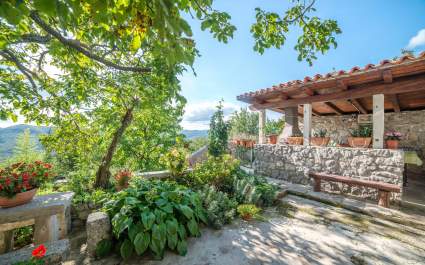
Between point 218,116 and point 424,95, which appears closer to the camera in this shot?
point 424,95

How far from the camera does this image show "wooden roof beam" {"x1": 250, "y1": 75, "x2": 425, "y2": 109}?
348cm

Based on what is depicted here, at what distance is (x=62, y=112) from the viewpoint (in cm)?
366

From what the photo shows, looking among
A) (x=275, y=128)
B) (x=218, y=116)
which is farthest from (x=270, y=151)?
(x=275, y=128)

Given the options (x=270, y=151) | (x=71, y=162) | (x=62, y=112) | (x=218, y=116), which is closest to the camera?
(x=62, y=112)

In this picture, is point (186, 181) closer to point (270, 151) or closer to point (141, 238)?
point (141, 238)

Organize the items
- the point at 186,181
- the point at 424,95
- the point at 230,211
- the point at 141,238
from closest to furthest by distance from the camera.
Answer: the point at 141,238
the point at 230,211
the point at 186,181
the point at 424,95

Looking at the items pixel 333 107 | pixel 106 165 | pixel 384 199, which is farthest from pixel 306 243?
pixel 333 107

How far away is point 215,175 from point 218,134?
3703mm

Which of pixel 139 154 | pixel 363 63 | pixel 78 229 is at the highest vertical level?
pixel 363 63

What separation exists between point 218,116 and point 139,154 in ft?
12.3

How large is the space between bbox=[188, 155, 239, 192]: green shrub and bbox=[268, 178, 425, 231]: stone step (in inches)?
55.9

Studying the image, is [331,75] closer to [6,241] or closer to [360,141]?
[360,141]

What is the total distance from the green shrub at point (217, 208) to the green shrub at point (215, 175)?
0.56m

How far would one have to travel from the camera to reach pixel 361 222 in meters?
2.93
